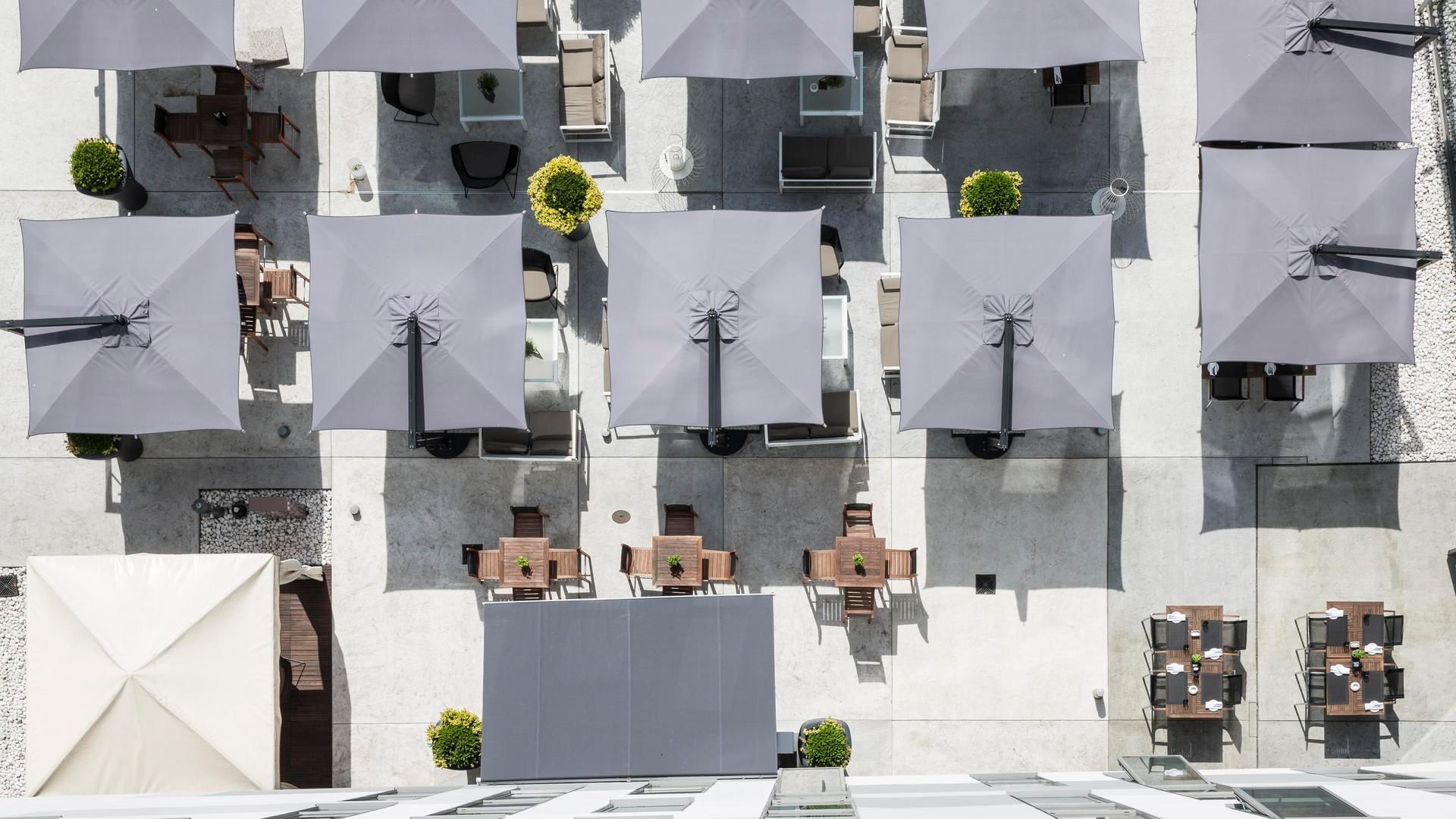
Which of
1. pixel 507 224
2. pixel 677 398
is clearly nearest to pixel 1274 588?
pixel 677 398

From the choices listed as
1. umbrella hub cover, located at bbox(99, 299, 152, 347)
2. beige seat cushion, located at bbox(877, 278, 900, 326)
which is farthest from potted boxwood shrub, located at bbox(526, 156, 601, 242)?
umbrella hub cover, located at bbox(99, 299, 152, 347)

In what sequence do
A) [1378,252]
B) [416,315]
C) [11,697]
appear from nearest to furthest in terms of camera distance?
[416,315] < [1378,252] < [11,697]

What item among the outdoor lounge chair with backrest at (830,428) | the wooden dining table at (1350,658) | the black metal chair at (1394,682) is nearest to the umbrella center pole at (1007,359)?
the outdoor lounge chair with backrest at (830,428)

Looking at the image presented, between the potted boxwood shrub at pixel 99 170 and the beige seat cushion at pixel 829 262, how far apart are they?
9.57 metres

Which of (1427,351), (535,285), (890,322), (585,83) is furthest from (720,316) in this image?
(1427,351)

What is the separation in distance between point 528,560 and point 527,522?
595mm

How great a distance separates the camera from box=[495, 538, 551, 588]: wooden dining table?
12367 millimetres

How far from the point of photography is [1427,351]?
13016 mm

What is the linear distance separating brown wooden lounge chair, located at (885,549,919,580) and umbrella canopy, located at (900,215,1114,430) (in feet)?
6.80

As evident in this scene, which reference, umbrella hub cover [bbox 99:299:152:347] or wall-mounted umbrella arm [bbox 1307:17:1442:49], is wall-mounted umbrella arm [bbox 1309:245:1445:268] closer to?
wall-mounted umbrella arm [bbox 1307:17:1442:49]

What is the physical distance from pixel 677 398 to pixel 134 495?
26.4 ft

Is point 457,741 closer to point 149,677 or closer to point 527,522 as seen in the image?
point 527,522

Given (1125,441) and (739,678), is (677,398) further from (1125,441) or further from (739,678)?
(1125,441)

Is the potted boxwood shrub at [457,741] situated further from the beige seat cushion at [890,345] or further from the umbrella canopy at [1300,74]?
the umbrella canopy at [1300,74]
